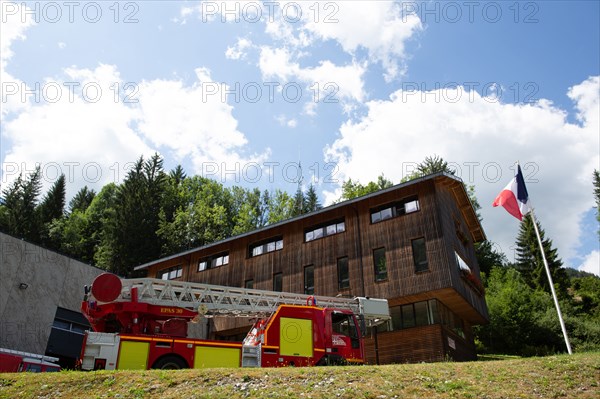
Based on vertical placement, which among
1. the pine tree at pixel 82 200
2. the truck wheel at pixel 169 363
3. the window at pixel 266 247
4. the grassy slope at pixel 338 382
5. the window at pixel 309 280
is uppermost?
the pine tree at pixel 82 200

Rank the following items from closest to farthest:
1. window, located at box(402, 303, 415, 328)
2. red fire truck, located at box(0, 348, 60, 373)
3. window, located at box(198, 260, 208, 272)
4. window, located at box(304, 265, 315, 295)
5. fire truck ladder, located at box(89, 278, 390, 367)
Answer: red fire truck, located at box(0, 348, 60, 373)
fire truck ladder, located at box(89, 278, 390, 367)
window, located at box(402, 303, 415, 328)
window, located at box(304, 265, 315, 295)
window, located at box(198, 260, 208, 272)

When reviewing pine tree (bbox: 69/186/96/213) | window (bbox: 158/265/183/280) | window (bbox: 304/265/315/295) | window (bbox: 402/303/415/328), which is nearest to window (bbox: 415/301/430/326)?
window (bbox: 402/303/415/328)

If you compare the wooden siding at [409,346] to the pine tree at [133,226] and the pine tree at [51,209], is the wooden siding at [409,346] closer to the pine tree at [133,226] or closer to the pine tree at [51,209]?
the pine tree at [133,226]

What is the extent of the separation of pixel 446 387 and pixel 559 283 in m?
55.6

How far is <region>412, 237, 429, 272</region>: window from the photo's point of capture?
2519 centimetres

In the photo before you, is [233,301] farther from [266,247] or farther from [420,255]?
[266,247]

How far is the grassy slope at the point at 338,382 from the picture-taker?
9.94 m

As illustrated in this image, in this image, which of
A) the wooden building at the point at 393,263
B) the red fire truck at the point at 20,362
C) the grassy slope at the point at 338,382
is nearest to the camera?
the grassy slope at the point at 338,382

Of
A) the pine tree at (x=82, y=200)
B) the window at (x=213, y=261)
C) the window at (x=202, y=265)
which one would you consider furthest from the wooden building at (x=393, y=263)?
the pine tree at (x=82, y=200)

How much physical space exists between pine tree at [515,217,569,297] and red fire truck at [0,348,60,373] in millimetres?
54245

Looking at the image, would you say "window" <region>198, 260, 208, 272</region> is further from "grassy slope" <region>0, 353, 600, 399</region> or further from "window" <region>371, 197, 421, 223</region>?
"grassy slope" <region>0, 353, 600, 399</region>

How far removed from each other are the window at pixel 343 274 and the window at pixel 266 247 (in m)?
5.04

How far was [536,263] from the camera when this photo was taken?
60938 mm

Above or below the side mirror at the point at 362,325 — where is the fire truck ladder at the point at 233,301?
above
